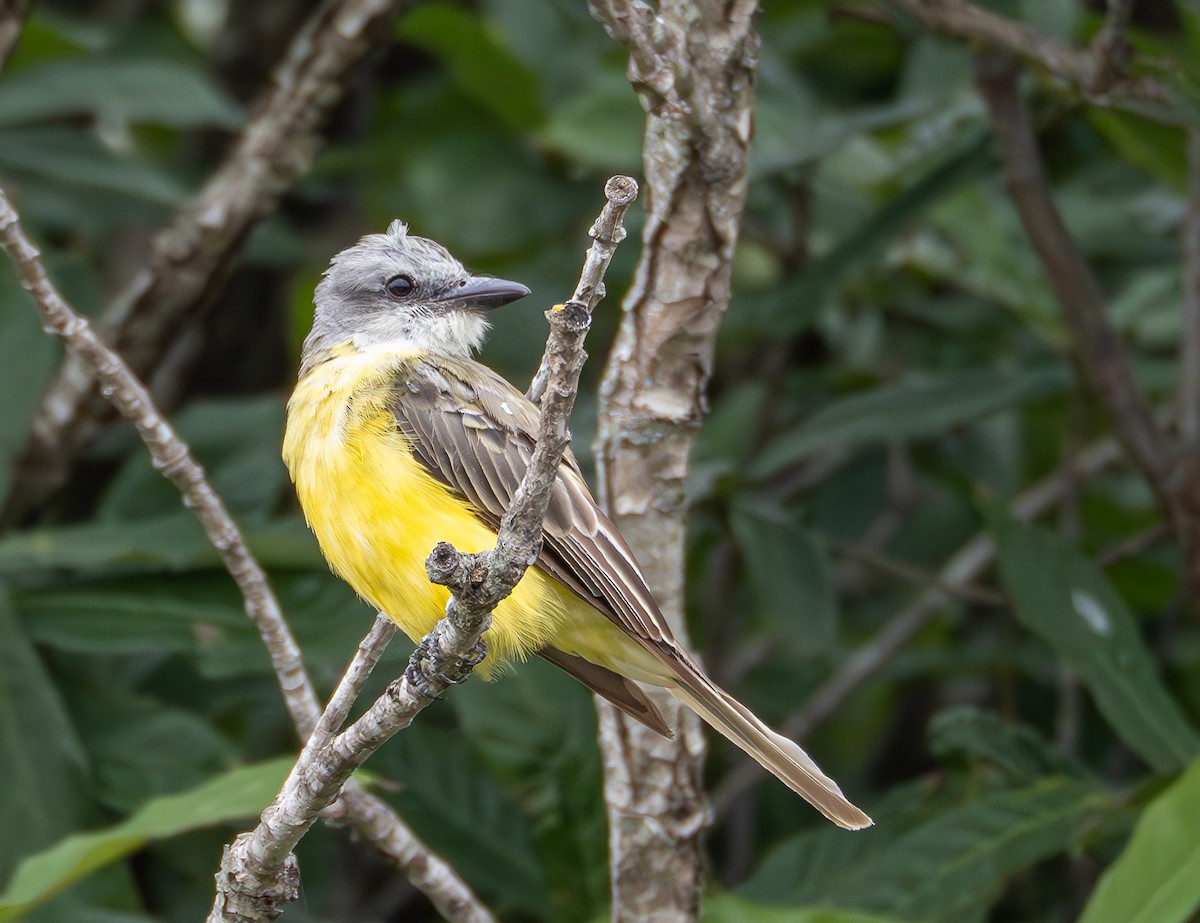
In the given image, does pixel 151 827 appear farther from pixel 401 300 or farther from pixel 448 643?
pixel 401 300

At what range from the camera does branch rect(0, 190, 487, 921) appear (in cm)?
239

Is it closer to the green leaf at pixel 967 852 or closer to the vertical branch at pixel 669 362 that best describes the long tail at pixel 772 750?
the vertical branch at pixel 669 362

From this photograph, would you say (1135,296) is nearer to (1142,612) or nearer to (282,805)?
(1142,612)

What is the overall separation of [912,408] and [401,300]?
1.54m

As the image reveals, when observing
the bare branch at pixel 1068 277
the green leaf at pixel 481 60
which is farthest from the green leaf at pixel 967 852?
the green leaf at pixel 481 60

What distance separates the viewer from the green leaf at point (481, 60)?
191 inches

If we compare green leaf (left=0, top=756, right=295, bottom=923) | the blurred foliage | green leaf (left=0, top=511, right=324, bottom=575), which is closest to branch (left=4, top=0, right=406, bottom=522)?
the blurred foliage

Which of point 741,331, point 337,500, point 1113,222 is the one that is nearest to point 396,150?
point 741,331

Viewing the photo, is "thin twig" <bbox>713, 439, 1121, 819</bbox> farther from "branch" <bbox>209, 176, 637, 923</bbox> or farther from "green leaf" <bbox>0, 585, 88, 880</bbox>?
"branch" <bbox>209, 176, 637, 923</bbox>

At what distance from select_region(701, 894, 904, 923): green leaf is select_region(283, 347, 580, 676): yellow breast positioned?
2.36ft

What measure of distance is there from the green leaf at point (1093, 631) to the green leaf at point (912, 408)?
1.68 ft

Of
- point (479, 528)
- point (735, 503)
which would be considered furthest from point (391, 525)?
point (735, 503)

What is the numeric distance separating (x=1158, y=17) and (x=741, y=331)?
2.53 meters

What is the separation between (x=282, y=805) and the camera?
2361 millimetres
